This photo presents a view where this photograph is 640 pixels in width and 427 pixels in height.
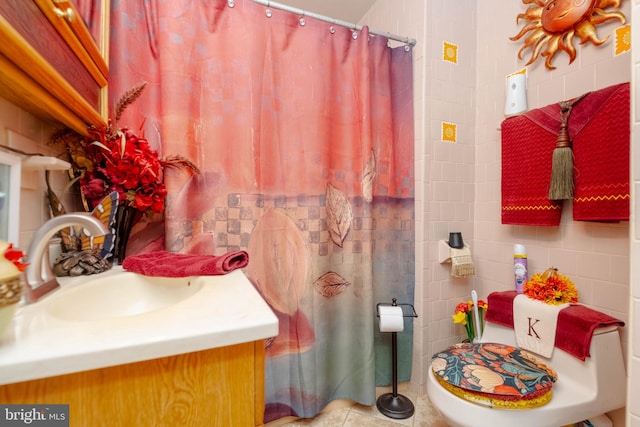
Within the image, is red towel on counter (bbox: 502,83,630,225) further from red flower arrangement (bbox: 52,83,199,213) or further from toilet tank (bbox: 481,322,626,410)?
red flower arrangement (bbox: 52,83,199,213)

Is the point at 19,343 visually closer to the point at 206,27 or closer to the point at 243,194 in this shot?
the point at 243,194

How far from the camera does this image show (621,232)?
3.39ft

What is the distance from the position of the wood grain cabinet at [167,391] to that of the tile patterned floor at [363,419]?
1.02 metres

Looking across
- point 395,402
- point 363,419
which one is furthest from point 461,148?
point 363,419

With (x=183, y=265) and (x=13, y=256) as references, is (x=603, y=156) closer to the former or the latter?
(x=183, y=265)

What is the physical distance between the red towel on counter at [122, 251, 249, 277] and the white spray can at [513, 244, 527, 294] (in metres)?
1.19

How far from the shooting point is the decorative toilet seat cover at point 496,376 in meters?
0.85

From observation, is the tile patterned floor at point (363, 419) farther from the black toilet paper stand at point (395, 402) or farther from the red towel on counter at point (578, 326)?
the red towel on counter at point (578, 326)

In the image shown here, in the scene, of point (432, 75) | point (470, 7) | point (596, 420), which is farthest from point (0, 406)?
point (470, 7)

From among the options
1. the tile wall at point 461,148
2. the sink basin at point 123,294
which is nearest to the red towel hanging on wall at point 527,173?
the tile wall at point 461,148

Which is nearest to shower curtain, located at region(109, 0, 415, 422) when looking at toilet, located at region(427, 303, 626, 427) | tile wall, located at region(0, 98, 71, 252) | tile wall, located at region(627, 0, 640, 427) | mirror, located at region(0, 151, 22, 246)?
tile wall, located at region(0, 98, 71, 252)

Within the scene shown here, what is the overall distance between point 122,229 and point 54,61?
59 cm

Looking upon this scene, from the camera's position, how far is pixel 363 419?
1350 millimetres

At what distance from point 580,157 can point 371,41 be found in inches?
42.0
